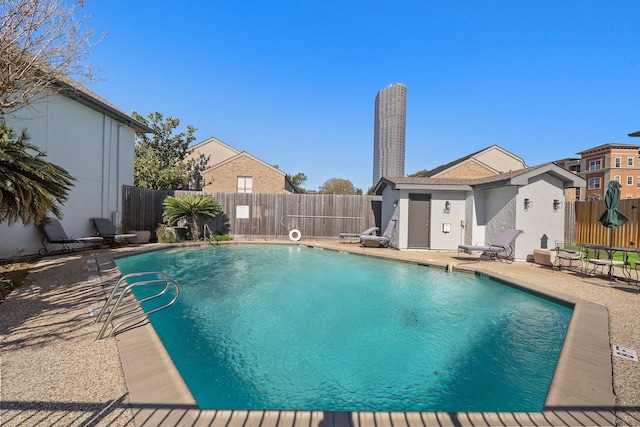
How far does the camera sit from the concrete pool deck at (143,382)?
82.4 inches

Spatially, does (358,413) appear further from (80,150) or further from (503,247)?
(80,150)

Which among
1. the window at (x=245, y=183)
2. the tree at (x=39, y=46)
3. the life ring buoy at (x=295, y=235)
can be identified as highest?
the tree at (x=39, y=46)

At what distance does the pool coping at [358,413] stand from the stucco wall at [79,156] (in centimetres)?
861

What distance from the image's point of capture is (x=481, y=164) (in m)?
22.0

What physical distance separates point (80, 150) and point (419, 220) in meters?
12.8

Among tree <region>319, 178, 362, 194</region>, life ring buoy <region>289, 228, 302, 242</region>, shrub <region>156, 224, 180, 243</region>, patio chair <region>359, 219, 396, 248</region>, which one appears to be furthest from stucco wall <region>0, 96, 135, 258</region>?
tree <region>319, 178, 362, 194</region>

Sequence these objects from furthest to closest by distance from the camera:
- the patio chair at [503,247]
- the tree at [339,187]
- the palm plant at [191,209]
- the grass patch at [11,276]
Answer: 1. the tree at [339,187]
2. the palm plant at [191,209]
3. the patio chair at [503,247]
4. the grass patch at [11,276]

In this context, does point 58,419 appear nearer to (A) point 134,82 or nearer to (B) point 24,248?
(B) point 24,248

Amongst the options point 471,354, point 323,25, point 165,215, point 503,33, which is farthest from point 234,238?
point 503,33

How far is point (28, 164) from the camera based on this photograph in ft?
16.7

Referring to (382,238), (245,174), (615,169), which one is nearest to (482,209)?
(382,238)

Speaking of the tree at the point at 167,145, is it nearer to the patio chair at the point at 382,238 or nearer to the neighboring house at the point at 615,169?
the patio chair at the point at 382,238

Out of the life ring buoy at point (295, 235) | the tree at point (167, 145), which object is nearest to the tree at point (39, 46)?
the life ring buoy at point (295, 235)

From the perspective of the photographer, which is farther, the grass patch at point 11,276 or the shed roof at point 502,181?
the shed roof at point 502,181
